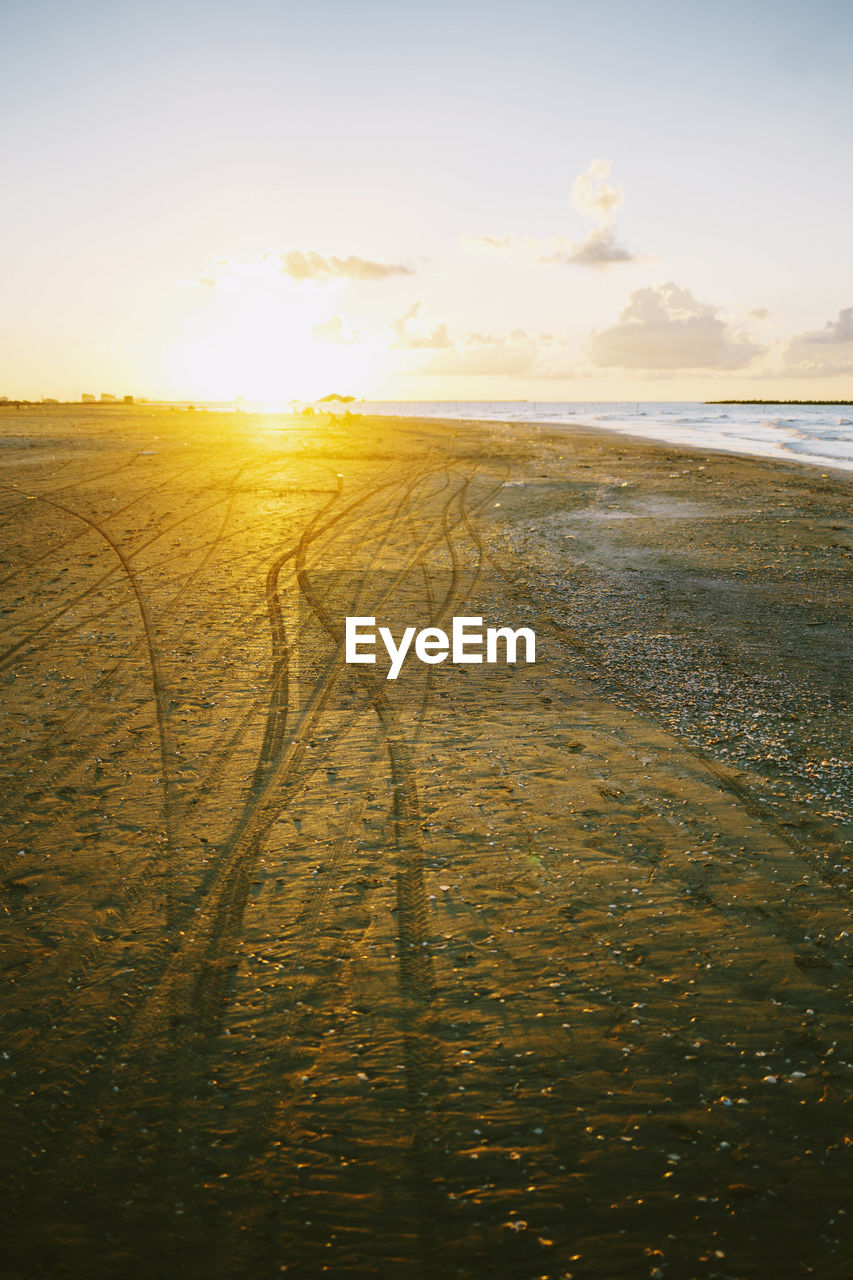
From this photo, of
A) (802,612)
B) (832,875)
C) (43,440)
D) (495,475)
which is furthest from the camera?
(43,440)

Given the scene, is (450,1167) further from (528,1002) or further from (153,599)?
(153,599)

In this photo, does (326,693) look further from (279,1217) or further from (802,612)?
(802,612)

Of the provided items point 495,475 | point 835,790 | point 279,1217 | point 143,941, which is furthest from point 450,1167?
point 495,475

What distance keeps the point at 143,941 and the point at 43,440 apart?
27360 millimetres

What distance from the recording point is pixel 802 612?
31.2 ft

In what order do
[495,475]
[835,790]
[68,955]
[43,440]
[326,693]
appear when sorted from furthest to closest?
1. [43,440]
2. [495,475]
3. [326,693]
4. [835,790]
5. [68,955]

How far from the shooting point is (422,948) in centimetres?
401

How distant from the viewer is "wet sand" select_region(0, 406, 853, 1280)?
2779 millimetres

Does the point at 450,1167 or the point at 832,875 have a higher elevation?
the point at 832,875

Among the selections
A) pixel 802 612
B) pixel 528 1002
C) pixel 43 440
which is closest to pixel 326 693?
pixel 528 1002

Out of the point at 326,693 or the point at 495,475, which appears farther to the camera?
the point at 495,475

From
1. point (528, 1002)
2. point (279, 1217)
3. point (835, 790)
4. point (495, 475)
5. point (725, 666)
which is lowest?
point (279, 1217)

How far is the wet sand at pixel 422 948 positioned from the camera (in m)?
2.78

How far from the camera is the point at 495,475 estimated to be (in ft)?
70.4
